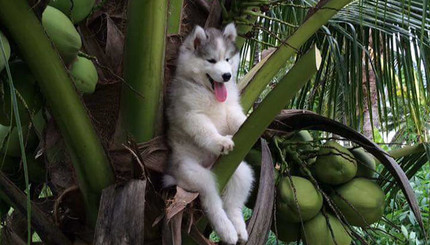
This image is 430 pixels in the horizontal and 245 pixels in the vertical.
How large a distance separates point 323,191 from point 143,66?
68cm

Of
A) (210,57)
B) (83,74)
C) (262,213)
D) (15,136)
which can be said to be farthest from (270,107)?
(15,136)

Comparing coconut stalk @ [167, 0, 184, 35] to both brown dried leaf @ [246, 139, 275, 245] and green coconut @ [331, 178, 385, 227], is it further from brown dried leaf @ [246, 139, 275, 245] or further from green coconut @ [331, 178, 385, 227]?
green coconut @ [331, 178, 385, 227]

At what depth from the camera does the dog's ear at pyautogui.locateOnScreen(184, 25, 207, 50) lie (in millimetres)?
1718

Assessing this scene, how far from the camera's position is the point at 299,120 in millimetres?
1772

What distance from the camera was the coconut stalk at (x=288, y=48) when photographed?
1.53 meters

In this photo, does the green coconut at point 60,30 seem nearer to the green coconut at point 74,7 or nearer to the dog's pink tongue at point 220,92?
the green coconut at point 74,7

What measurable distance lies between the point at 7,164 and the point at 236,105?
2.19 feet

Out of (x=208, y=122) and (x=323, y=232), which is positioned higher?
(x=208, y=122)

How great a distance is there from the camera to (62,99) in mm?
1199

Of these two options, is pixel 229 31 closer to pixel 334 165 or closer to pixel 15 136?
pixel 334 165

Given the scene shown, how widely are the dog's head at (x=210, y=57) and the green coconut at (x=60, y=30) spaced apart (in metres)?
0.53

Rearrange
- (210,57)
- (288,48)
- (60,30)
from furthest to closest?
(210,57) < (288,48) < (60,30)

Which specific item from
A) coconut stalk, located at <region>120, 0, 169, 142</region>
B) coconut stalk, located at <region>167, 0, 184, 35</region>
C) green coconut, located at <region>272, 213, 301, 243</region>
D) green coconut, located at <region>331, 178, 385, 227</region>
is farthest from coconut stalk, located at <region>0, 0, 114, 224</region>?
green coconut, located at <region>331, 178, 385, 227</region>

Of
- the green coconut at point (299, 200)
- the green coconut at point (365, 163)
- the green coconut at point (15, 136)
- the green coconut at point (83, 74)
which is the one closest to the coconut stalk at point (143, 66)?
the green coconut at point (83, 74)
